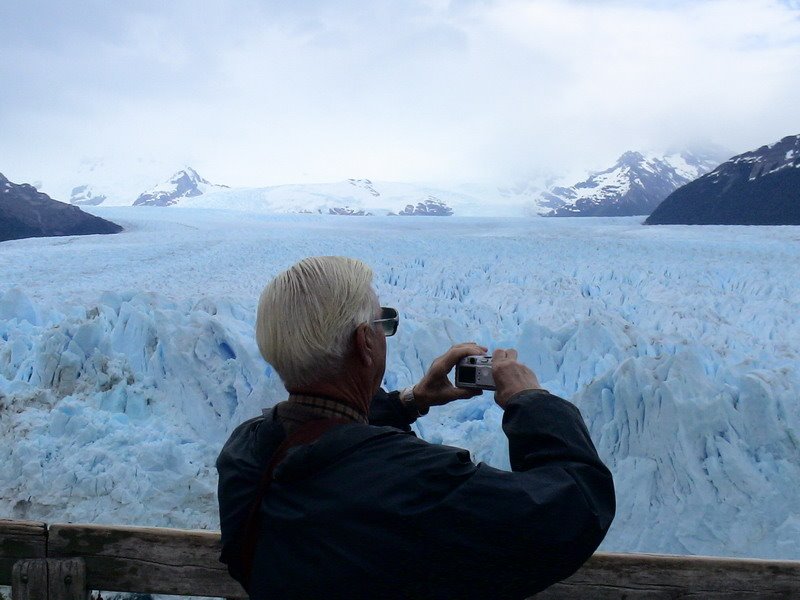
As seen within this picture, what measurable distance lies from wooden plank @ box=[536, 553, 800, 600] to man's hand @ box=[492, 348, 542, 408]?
787 millimetres

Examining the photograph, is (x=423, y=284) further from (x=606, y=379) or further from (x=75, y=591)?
(x=75, y=591)

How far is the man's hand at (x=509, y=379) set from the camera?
40.1 inches

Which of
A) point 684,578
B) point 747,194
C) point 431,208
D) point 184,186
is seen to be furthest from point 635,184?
point 184,186

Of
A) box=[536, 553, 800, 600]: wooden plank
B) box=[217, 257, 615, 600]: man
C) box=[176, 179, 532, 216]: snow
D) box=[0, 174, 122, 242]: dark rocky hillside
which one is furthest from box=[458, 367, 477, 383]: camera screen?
box=[176, 179, 532, 216]: snow

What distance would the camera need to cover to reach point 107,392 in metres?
4.82

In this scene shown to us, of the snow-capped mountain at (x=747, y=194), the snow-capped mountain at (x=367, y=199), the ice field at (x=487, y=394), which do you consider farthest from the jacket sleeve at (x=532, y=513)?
the snow-capped mountain at (x=367, y=199)

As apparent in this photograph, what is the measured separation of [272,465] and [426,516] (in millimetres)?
222

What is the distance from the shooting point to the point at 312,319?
950 mm

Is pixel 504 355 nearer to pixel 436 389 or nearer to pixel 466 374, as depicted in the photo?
pixel 466 374

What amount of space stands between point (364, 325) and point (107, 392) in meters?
4.40

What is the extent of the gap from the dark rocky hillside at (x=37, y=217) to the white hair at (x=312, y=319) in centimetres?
897

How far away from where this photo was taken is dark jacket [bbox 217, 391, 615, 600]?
855mm

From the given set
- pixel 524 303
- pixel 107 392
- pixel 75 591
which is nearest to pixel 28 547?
pixel 75 591

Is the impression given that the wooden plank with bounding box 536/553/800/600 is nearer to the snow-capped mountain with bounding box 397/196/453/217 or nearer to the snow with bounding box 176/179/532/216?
the snow with bounding box 176/179/532/216
